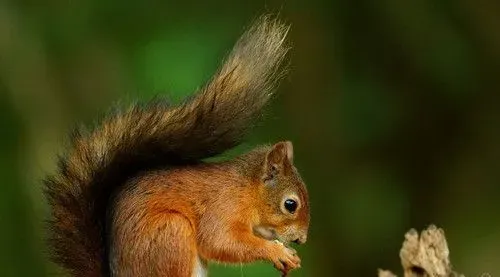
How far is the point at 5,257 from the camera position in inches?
200

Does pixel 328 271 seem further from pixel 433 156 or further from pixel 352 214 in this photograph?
pixel 433 156

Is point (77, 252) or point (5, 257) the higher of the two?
point (5, 257)

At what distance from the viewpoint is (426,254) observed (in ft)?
10.6

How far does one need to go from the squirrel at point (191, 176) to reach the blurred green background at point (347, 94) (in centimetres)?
212

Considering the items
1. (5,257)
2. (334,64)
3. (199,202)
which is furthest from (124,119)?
(334,64)

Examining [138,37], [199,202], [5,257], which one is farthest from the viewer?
[138,37]

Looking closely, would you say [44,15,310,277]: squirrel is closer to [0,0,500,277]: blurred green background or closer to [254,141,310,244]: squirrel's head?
[254,141,310,244]: squirrel's head

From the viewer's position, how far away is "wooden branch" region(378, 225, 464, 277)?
3.20 meters

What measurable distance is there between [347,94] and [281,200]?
8.94ft

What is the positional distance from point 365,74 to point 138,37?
3.45ft

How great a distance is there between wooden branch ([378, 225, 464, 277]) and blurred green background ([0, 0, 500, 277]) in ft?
6.49

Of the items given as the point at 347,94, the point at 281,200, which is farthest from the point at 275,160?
the point at 347,94

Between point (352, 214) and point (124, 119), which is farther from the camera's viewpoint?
point (352, 214)

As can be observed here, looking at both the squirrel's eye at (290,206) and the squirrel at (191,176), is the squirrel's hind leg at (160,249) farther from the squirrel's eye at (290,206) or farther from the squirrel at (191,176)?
the squirrel's eye at (290,206)
